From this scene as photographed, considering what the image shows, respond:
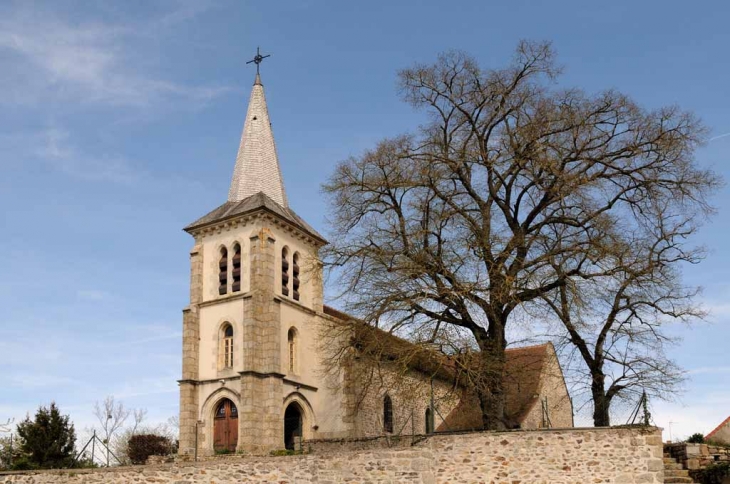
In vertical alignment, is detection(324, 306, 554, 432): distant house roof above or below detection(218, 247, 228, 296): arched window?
below

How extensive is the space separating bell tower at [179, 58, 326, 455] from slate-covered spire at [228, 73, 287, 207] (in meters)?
0.06

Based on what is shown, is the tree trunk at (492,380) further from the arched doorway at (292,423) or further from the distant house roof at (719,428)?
the arched doorway at (292,423)

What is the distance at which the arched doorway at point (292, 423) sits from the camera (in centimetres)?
3356

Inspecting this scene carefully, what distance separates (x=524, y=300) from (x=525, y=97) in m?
5.95

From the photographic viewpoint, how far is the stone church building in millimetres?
31953

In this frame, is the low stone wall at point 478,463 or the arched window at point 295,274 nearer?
the low stone wall at point 478,463

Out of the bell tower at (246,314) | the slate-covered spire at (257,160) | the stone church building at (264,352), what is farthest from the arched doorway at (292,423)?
the slate-covered spire at (257,160)

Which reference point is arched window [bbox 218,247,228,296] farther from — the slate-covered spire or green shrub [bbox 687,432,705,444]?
green shrub [bbox 687,432,705,444]

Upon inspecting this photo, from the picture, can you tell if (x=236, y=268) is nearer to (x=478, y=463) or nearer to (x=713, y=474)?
(x=478, y=463)

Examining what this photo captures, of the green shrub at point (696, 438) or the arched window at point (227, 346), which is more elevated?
the arched window at point (227, 346)

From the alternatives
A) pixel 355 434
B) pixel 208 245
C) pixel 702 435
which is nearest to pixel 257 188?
pixel 208 245

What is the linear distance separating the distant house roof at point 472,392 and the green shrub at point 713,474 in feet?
17.3

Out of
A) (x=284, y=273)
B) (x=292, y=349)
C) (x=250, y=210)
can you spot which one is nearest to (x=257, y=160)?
(x=250, y=210)

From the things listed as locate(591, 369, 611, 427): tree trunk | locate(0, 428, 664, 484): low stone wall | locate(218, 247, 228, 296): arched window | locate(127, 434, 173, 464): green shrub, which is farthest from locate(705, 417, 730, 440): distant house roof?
locate(127, 434, 173, 464): green shrub
